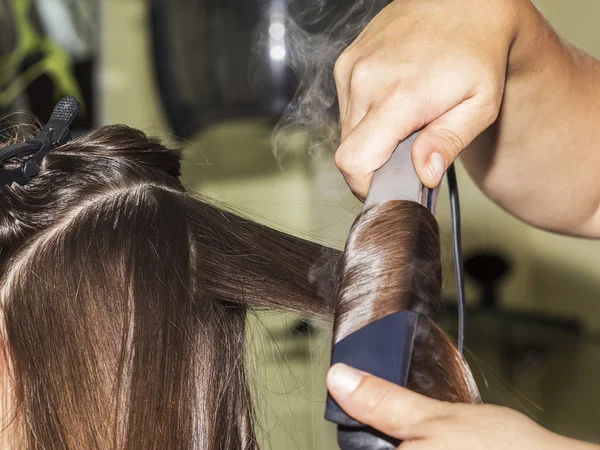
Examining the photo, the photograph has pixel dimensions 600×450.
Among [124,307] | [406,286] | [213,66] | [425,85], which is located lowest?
[213,66]

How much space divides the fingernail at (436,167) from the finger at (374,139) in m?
0.04

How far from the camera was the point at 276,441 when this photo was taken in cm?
123

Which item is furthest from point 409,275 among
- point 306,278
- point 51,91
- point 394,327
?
point 51,91

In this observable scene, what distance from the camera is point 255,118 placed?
2205mm

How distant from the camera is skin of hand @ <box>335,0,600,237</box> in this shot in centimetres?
63

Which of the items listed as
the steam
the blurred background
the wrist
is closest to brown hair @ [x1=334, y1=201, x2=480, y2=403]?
the wrist

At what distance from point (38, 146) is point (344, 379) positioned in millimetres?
452

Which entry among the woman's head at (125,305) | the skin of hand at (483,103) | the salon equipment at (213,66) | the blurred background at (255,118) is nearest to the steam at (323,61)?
the skin of hand at (483,103)

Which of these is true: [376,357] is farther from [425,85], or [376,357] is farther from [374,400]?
[425,85]

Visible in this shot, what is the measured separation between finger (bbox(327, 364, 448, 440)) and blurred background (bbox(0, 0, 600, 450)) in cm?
115

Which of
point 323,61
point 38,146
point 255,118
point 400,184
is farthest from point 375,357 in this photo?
point 255,118

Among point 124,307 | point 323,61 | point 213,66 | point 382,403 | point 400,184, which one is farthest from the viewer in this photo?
point 213,66

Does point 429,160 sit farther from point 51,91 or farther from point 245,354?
point 51,91

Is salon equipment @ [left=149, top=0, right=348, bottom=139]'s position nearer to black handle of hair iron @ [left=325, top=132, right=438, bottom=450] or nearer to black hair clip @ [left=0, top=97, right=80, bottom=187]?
black hair clip @ [left=0, top=97, right=80, bottom=187]
